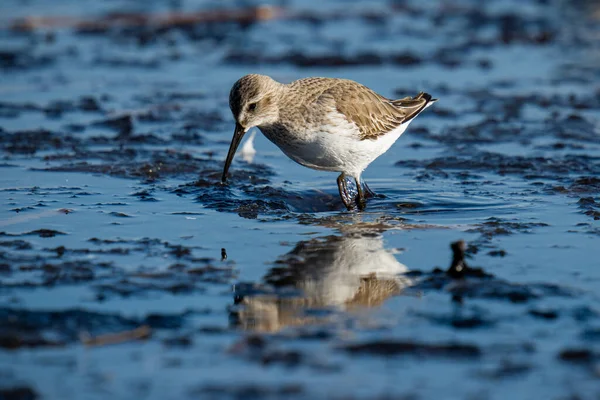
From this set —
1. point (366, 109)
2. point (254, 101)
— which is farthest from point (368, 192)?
point (254, 101)

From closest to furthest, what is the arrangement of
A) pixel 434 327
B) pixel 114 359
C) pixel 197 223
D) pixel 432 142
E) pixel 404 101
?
1. pixel 114 359
2. pixel 434 327
3. pixel 197 223
4. pixel 404 101
5. pixel 432 142

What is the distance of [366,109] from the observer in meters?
8.16

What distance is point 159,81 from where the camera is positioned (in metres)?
12.7

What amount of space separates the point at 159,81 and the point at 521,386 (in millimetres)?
9243

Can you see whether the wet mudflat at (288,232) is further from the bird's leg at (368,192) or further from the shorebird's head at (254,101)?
the shorebird's head at (254,101)

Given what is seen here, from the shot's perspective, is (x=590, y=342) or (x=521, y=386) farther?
(x=590, y=342)

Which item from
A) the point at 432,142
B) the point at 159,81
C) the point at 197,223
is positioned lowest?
the point at 197,223

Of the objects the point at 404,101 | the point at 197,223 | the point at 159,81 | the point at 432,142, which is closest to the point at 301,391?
the point at 197,223

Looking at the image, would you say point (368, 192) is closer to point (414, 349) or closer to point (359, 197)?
point (359, 197)

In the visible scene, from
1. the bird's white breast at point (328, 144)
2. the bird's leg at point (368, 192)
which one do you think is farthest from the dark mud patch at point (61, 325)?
the bird's leg at point (368, 192)

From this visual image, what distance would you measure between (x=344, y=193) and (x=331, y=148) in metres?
0.76

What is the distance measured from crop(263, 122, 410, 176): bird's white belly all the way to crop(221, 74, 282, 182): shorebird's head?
0.74 ft

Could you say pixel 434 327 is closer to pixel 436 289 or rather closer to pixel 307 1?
pixel 436 289

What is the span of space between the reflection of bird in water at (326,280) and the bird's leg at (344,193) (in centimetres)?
105
